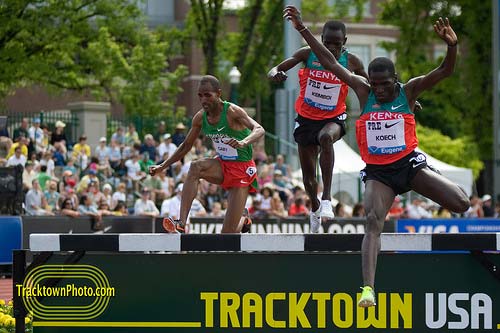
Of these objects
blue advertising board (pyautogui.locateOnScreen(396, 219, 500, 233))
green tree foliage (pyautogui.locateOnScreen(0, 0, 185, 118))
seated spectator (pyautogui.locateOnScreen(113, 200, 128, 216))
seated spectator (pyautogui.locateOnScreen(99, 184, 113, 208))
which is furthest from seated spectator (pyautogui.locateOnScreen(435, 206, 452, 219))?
green tree foliage (pyautogui.locateOnScreen(0, 0, 185, 118))

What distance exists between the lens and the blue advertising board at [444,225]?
22469 millimetres

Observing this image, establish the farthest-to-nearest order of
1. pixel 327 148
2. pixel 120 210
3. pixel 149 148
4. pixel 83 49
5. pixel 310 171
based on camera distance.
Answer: pixel 83 49
pixel 149 148
pixel 120 210
pixel 310 171
pixel 327 148

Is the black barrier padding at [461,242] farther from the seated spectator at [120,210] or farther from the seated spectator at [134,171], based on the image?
the seated spectator at [134,171]

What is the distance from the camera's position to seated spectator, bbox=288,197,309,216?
79.2ft

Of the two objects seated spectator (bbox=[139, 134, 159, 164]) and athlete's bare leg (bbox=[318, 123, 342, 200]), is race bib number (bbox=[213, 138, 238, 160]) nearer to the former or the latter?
athlete's bare leg (bbox=[318, 123, 342, 200])

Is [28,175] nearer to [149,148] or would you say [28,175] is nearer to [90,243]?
[149,148]

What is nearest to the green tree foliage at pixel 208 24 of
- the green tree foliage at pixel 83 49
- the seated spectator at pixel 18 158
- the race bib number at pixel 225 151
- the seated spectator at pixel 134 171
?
the green tree foliage at pixel 83 49

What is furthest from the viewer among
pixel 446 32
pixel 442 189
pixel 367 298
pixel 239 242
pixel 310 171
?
pixel 310 171

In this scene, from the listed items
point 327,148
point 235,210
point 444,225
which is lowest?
point 444,225

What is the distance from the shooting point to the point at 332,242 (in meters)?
8.32

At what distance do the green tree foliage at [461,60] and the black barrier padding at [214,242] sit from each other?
95.7ft

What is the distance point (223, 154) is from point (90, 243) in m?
2.65

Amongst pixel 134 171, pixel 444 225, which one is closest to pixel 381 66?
pixel 444 225

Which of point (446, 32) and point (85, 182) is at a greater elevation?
point (446, 32)
